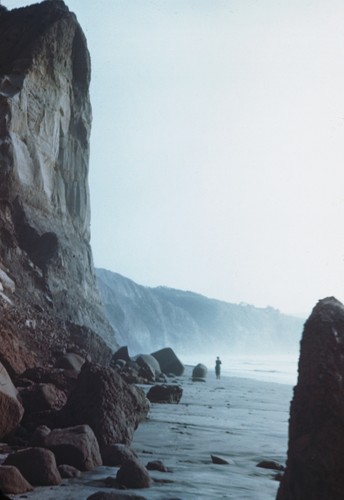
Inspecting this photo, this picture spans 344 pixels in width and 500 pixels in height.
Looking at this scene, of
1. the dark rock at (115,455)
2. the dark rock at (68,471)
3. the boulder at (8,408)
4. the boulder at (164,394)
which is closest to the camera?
the dark rock at (68,471)

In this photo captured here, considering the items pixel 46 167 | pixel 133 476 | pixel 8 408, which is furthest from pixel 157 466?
pixel 46 167

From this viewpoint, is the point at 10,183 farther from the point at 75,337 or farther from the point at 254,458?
the point at 254,458

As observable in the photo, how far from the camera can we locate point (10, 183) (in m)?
20.0

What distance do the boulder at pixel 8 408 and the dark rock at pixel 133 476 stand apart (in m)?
1.37

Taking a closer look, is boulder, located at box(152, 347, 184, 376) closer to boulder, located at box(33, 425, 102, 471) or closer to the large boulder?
the large boulder

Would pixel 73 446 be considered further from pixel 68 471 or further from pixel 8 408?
pixel 8 408

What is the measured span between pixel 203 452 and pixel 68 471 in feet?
8.20

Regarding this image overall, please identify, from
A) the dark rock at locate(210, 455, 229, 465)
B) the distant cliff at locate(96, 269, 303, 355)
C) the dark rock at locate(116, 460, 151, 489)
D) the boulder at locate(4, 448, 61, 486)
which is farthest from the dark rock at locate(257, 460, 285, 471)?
the distant cliff at locate(96, 269, 303, 355)

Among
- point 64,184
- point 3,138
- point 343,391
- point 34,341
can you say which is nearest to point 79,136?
point 64,184

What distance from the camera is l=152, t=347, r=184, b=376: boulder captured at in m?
26.9

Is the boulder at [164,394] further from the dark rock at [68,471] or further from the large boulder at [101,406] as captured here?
the dark rock at [68,471]

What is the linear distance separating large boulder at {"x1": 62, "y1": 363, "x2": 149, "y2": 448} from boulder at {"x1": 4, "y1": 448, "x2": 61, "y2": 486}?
1.27 m

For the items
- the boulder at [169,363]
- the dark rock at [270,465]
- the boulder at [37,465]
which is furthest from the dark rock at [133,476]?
the boulder at [169,363]

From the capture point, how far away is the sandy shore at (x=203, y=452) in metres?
4.78
